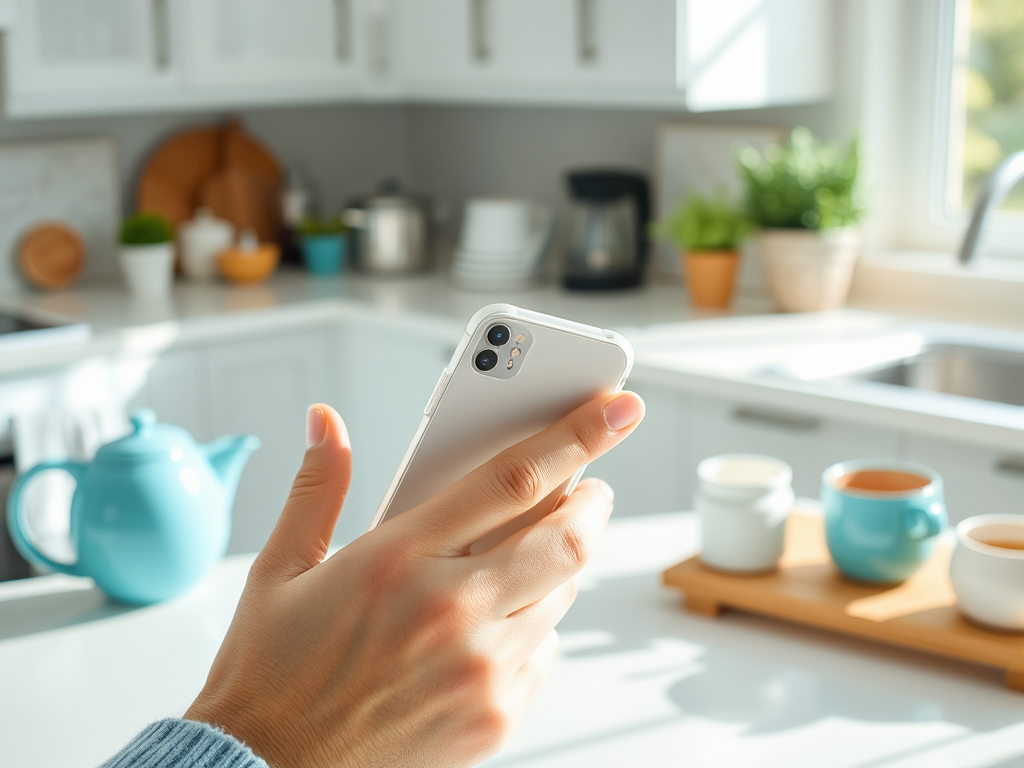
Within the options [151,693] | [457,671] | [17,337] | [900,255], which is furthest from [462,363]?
[900,255]

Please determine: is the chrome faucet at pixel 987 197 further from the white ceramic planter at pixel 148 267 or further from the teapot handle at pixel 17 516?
the white ceramic planter at pixel 148 267

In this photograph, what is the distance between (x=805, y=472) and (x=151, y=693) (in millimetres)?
1300

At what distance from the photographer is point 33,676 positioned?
1000 millimetres

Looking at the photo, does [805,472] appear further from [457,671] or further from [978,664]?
[457,671]

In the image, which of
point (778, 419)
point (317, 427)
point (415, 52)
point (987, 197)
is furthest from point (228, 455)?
point (415, 52)

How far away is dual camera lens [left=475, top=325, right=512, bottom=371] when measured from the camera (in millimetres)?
766

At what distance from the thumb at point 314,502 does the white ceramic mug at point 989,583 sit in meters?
0.52

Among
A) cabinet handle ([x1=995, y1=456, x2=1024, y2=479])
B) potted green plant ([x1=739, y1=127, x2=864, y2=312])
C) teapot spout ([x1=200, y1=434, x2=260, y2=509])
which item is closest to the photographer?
teapot spout ([x1=200, y1=434, x2=260, y2=509])

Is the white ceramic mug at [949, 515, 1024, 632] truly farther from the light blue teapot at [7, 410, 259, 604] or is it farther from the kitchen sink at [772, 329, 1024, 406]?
the kitchen sink at [772, 329, 1024, 406]

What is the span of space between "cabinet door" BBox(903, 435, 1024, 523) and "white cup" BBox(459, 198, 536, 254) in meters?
1.22

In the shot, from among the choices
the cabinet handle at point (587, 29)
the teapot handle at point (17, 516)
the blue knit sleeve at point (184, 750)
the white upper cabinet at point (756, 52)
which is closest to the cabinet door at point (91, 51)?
the cabinet handle at point (587, 29)

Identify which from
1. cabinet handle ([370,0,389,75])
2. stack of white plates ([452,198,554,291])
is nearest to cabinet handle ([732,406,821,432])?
stack of white plates ([452,198,554,291])

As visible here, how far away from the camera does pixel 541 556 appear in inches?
27.8

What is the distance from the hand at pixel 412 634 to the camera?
66 centimetres
